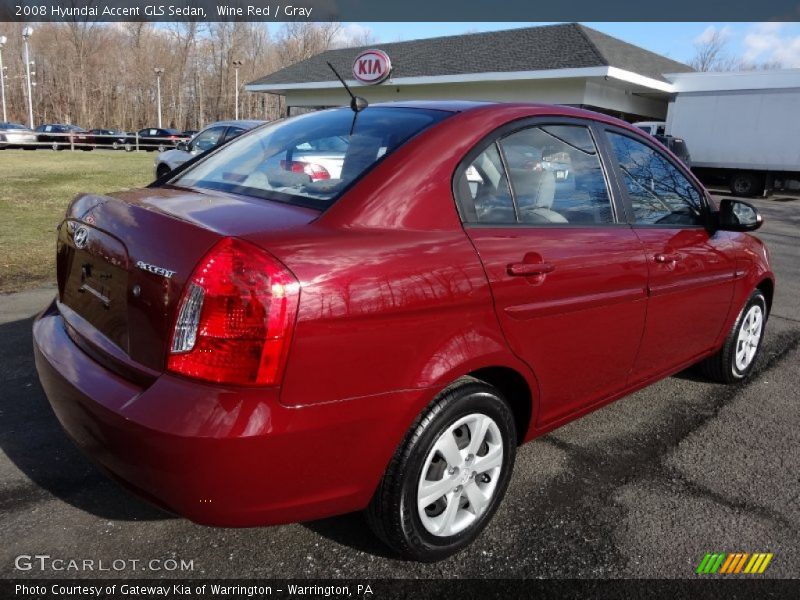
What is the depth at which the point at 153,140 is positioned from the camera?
41.8m

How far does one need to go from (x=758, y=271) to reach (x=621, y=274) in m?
1.85

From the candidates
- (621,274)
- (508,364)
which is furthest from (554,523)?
(621,274)

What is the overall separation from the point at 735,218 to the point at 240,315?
116 inches

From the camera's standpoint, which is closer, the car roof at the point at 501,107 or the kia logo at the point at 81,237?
the kia logo at the point at 81,237

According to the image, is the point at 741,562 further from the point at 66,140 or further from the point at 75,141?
the point at 66,140

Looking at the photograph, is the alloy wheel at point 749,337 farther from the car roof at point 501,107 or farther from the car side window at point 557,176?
the car roof at point 501,107

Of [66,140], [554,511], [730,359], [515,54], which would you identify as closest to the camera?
[554,511]

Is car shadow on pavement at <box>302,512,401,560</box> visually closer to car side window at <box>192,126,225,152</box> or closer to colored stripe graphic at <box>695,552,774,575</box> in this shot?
colored stripe graphic at <box>695,552,774,575</box>

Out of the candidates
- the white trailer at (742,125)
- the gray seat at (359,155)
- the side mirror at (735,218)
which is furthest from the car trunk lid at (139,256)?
the white trailer at (742,125)

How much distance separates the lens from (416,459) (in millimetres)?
2195

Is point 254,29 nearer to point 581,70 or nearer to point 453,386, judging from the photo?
point 581,70

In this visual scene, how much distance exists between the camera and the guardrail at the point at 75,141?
35031mm

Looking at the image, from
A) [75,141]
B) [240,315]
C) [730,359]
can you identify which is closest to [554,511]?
[240,315]

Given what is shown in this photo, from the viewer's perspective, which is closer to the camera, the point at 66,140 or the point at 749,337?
the point at 749,337
